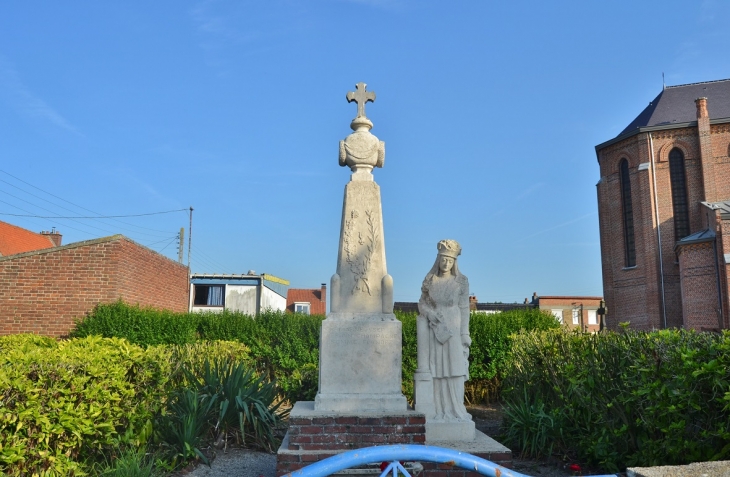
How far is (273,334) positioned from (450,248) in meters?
9.04

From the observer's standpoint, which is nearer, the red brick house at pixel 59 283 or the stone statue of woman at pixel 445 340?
the stone statue of woman at pixel 445 340

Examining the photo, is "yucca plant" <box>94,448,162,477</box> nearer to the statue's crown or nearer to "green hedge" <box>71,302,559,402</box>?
the statue's crown

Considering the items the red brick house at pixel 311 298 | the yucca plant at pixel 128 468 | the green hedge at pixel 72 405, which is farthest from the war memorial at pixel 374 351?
the red brick house at pixel 311 298

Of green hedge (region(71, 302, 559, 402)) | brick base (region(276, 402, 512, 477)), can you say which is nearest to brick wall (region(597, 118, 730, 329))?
green hedge (region(71, 302, 559, 402))

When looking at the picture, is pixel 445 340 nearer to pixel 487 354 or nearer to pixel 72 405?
pixel 72 405

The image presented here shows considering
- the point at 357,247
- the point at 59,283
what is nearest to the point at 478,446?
the point at 357,247

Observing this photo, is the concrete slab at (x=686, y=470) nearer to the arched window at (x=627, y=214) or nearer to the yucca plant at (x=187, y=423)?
the yucca plant at (x=187, y=423)

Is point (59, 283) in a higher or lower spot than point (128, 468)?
higher

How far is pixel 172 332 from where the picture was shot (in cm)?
1381

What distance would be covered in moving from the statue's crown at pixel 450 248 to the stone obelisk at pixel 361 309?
0.70 m

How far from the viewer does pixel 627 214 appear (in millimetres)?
29516

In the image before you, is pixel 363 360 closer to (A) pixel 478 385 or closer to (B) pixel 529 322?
(A) pixel 478 385

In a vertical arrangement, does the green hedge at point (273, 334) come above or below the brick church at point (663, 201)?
below

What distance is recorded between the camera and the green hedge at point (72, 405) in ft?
15.4
